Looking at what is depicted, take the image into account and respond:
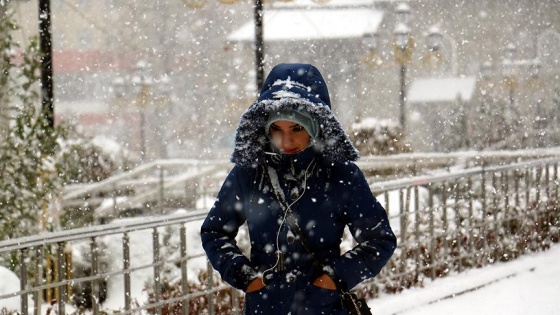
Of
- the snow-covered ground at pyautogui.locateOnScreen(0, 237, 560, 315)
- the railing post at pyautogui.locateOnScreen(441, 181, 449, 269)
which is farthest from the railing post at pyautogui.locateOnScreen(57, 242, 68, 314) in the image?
the railing post at pyautogui.locateOnScreen(441, 181, 449, 269)

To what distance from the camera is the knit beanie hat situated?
3172mm

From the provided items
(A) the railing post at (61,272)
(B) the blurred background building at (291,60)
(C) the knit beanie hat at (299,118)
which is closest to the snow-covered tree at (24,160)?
(A) the railing post at (61,272)

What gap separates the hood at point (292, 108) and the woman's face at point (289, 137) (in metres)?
0.05

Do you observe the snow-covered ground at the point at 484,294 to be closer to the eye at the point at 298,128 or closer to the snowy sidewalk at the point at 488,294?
the snowy sidewalk at the point at 488,294

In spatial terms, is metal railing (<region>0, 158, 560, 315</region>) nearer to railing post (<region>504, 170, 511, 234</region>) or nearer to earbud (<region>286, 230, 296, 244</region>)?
railing post (<region>504, 170, 511, 234</region>)

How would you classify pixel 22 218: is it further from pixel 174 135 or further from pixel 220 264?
pixel 174 135

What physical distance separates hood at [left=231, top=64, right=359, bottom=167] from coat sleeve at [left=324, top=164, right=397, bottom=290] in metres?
0.15

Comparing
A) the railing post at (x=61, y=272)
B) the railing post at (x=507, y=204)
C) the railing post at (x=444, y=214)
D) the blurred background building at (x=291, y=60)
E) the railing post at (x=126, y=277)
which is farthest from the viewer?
the blurred background building at (x=291, y=60)

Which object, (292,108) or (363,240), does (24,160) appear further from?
(363,240)

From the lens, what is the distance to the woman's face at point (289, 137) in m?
3.15

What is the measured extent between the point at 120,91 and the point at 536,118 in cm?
1741

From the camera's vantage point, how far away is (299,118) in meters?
3.18

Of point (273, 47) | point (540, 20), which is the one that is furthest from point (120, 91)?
point (540, 20)

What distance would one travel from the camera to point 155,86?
42906mm
